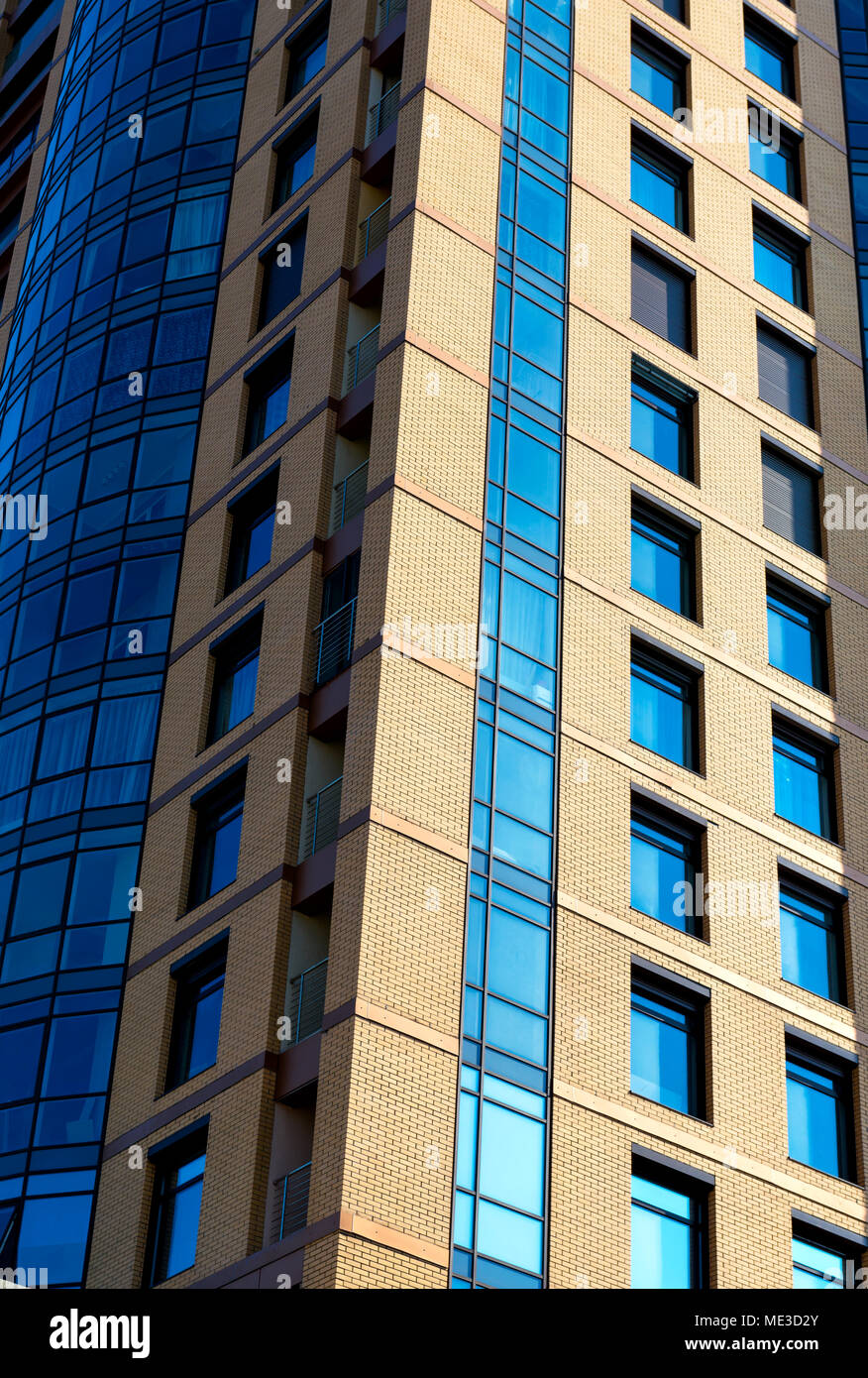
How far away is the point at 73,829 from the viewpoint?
114 feet

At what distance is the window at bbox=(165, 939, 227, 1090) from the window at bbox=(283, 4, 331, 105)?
20.2 m

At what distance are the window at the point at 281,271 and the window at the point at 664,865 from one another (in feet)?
42.5

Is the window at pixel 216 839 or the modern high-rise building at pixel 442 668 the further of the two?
the window at pixel 216 839

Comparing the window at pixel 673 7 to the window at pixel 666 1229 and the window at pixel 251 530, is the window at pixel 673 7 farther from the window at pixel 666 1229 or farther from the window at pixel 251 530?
the window at pixel 666 1229

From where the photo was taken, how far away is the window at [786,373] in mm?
39938

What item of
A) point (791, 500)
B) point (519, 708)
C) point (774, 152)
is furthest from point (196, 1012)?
point (774, 152)

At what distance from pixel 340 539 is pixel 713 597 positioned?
7382mm

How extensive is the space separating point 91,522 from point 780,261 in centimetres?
1592

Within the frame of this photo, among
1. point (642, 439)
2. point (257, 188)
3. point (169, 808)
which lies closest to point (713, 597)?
point (642, 439)

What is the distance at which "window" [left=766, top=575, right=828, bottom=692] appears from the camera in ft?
120

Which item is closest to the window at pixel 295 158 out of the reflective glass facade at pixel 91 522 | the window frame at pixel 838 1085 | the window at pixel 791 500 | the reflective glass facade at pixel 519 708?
the reflective glass facade at pixel 91 522

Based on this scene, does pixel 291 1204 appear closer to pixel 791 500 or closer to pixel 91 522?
pixel 91 522

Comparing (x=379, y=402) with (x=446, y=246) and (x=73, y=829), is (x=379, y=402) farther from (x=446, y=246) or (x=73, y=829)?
(x=73, y=829)
